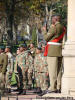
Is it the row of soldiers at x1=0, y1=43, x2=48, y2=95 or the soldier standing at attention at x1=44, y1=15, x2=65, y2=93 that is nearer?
the soldier standing at attention at x1=44, y1=15, x2=65, y2=93

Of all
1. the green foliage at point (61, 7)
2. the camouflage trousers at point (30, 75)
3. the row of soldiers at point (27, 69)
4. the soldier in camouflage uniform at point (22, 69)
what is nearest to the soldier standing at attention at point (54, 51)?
the row of soldiers at point (27, 69)

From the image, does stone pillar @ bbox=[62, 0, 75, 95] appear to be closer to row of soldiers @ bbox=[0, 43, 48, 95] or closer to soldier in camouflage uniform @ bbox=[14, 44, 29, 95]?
row of soldiers @ bbox=[0, 43, 48, 95]

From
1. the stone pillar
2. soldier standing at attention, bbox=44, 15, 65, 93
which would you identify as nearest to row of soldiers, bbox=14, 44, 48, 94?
soldier standing at attention, bbox=44, 15, 65, 93

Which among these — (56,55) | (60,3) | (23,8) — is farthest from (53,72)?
(60,3)

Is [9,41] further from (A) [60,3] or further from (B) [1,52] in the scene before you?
(B) [1,52]

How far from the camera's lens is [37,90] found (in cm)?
1758

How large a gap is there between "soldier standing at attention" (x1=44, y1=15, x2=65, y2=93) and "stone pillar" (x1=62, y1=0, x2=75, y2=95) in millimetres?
514

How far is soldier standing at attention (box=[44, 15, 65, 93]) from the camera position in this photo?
14.1 metres

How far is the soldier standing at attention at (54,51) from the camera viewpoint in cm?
1410

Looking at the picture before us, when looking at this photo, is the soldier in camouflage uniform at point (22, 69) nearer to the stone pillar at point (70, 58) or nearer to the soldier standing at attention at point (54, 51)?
the soldier standing at attention at point (54, 51)

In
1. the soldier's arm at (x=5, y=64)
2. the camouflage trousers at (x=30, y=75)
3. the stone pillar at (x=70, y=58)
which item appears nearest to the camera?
the stone pillar at (x=70, y=58)

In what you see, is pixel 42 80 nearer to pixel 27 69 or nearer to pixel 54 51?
pixel 27 69

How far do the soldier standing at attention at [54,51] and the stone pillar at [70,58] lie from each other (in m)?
0.51

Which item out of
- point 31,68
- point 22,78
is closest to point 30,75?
point 31,68
